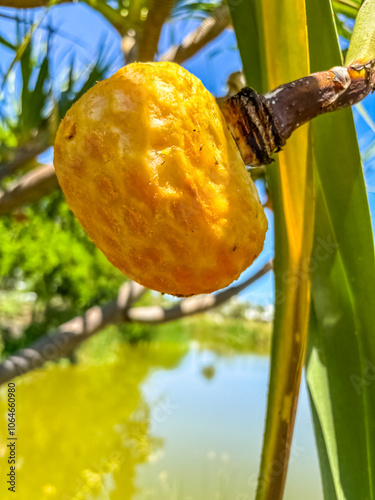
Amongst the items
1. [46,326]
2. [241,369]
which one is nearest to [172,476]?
[46,326]

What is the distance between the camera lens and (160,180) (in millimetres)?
228

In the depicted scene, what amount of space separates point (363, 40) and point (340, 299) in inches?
10.2

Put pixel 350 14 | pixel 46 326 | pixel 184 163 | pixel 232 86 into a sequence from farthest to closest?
pixel 46 326 → pixel 350 14 → pixel 232 86 → pixel 184 163

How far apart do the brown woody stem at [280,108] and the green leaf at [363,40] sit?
0.03 m

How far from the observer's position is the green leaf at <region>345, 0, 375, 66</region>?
302 mm

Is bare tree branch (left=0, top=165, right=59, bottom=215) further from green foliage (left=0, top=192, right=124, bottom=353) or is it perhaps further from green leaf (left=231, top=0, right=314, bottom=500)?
green foliage (left=0, top=192, right=124, bottom=353)

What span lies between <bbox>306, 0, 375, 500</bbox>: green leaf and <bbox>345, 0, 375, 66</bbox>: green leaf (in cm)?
8

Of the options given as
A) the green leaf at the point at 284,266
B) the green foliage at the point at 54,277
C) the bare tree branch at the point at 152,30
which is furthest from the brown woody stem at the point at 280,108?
the green foliage at the point at 54,277

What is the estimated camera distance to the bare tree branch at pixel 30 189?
1026mm

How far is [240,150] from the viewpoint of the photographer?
10.8 inches

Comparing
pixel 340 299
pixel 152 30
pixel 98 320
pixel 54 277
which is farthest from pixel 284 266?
pixel 54 277

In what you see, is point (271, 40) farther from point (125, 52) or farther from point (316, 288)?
point (125, 52)

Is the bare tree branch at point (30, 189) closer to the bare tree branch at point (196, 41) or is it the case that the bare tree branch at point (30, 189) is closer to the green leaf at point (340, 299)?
the bare tree branch at point (196, 41)

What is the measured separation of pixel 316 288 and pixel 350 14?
677 mm
